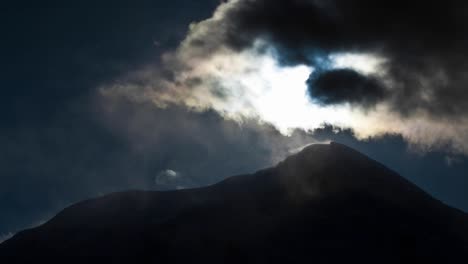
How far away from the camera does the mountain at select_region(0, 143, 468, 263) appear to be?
14300cm

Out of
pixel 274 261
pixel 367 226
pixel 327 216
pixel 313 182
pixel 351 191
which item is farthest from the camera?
pixel 313 182

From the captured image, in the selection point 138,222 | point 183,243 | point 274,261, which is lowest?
point 274,261

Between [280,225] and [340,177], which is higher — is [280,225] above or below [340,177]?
below

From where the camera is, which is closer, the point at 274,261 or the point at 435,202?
the point at 274,261

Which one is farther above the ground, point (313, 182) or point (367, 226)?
point (313, 182)

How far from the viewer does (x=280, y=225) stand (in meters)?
160

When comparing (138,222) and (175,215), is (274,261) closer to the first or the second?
(175,215)

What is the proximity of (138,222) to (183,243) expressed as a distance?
31324 mm

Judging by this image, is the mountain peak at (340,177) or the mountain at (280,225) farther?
the mountain peak at (340,177)

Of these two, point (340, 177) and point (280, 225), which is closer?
point (280, 225)

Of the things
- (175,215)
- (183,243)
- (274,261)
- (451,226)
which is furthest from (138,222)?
(451,226)

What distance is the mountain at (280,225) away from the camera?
Result: 469 feet

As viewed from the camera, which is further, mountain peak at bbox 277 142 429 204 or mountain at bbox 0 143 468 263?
mountain peak at bbox 277 142 429 204

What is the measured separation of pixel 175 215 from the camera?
174875 millimetres
